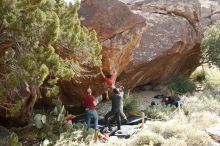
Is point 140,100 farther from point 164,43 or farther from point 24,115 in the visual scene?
point 24,115

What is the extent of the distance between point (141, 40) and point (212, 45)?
520cm

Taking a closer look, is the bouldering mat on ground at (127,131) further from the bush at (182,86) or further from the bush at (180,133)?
the bush at (182,86)

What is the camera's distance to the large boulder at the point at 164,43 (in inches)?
785

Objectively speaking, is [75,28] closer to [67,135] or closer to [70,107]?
[67,135]

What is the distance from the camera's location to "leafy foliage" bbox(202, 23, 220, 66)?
23661 mm

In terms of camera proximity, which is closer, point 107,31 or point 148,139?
point 148,139

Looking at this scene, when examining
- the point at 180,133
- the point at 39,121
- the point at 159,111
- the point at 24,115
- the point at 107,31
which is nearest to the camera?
the point at 180,133

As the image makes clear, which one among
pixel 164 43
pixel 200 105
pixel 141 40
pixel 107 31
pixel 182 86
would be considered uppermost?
pixel 107 31

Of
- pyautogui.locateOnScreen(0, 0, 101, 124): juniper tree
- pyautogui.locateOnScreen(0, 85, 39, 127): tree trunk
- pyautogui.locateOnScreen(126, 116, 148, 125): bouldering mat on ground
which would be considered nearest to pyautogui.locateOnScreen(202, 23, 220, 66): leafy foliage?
pyautogui.locateOnScreen(126, 116, 148, 125): bouldering mat on ground

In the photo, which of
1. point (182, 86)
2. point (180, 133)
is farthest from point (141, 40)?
point (180, 133)

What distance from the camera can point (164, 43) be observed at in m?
20.7

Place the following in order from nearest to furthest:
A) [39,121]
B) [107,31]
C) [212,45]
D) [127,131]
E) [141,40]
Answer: [39,121] → [127,131] → [107,31] → [141,40] → [212,45]

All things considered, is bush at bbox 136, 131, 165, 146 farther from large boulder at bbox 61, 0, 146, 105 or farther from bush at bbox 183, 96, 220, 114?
bush at bbox 183, 96, 220, 114

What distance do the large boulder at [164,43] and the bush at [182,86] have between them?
2.60ft
